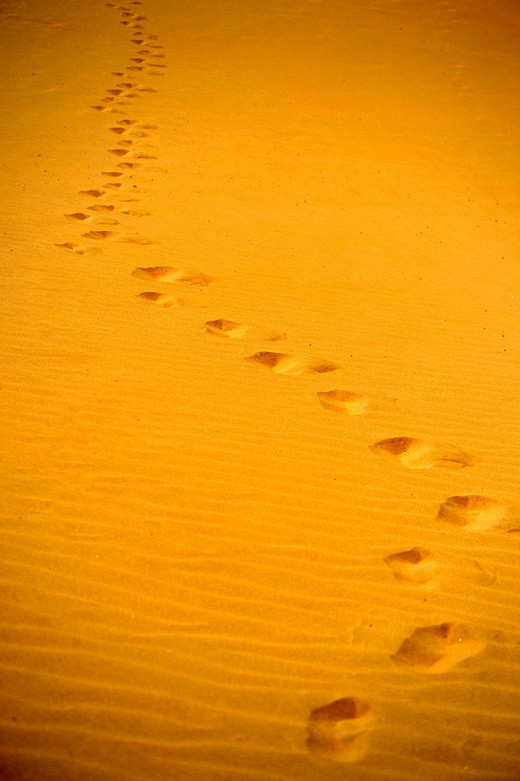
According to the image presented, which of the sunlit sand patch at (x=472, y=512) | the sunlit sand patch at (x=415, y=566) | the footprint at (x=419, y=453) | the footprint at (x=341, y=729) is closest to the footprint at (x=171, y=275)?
the footprint at (x=419, y=453)

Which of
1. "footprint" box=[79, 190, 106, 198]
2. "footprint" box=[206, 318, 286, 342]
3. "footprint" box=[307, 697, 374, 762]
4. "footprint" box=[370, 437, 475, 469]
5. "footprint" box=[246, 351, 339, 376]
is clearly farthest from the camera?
"footprint" box=[79, 190, 106, 198]

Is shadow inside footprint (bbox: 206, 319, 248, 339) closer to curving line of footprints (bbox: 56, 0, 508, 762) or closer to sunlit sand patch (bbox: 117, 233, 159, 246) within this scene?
curving line of footprints (bbox: 56, 0, 508, 762)

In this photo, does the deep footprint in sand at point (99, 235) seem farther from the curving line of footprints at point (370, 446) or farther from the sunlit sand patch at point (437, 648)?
the sunlit sand patch at point (437, 648)

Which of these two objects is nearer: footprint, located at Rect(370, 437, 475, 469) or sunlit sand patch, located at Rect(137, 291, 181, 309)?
footprint, located at Rect(370, 437, 475, 469)

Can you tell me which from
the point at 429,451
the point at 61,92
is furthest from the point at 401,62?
the point at 429,451

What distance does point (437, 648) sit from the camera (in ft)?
7.89

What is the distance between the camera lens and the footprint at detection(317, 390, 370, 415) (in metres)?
3.63

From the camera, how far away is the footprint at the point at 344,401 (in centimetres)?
363

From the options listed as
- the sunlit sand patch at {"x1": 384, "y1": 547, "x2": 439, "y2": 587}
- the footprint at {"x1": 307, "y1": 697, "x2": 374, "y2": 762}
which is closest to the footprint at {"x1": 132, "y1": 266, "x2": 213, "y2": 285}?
the sunlit sand patch at {"x1": 384, "y1": 547, "x2": 439, "y2": 587}

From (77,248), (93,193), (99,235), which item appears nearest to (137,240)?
(99,235)

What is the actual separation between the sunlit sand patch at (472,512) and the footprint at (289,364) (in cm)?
115

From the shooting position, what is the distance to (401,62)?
12922 millimetres

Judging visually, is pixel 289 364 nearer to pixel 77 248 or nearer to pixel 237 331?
pixel 237 331

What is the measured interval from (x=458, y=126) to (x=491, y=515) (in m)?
8.33
